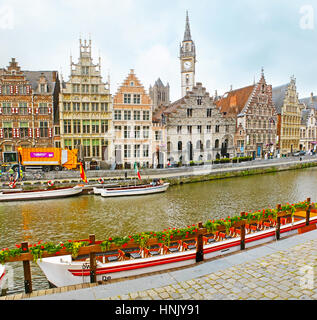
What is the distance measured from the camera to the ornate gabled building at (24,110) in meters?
31.9

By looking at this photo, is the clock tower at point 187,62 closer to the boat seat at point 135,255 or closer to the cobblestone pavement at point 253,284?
the boat seat at point 135,255

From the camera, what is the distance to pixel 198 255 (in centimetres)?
876

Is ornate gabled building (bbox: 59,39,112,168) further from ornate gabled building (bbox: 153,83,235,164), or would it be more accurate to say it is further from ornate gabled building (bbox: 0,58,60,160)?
ornate gabled building (bbox: 153,83,235,164)

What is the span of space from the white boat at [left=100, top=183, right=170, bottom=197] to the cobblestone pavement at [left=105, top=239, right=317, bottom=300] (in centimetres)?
1637

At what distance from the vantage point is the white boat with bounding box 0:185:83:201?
21656 mm

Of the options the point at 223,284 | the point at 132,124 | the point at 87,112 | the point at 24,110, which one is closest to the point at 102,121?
the point at 87,112

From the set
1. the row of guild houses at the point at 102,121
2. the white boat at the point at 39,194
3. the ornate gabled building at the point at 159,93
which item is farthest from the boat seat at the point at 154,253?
the ornate gabled building at the point at 159,93

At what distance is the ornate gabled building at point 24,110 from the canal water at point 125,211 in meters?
14.2

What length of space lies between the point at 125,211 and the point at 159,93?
229 ft

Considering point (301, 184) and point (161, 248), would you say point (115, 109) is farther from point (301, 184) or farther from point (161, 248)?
point (161, 248)

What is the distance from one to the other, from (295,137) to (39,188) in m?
51.0

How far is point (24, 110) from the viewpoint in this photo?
3259 cm

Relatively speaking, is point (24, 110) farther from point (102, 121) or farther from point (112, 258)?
point (112, 258)

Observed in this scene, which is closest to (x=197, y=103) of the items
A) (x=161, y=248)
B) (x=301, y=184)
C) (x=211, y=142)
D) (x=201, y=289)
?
(x=211, y=142)
